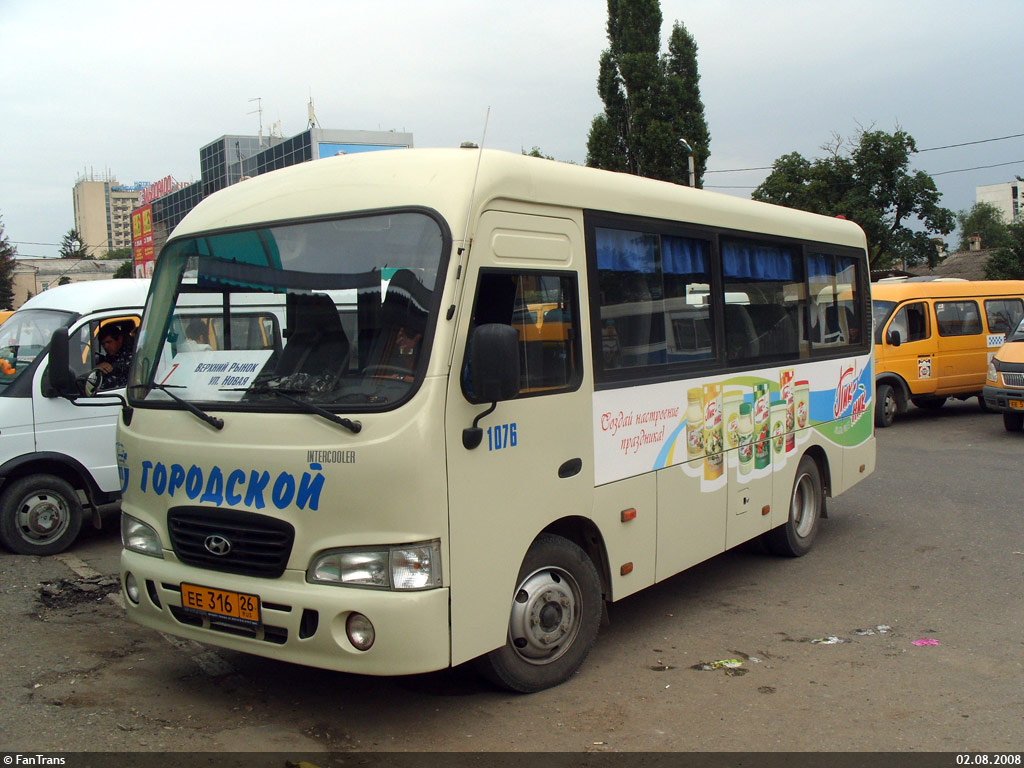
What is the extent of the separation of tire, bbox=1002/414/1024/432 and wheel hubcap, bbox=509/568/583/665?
12751 millimetres

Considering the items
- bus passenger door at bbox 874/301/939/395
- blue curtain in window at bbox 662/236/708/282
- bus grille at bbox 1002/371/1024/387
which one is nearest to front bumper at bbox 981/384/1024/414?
bus grille at bbox 1002/371/1024/387

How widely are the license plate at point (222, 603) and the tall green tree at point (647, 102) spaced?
3391 centimetres

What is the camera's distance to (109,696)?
4.68m

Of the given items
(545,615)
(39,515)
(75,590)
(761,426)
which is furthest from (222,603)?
(39,515)

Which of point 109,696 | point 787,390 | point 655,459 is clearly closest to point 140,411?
point 109,696

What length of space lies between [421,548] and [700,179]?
35072mm

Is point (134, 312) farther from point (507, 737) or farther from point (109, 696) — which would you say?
point (507, 737)

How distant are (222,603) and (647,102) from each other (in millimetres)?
35291

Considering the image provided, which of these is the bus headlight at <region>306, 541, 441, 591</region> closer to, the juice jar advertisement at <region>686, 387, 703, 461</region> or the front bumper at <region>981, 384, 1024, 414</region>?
the juice jar advertisement at <region>686, 387, 703, 461</region>

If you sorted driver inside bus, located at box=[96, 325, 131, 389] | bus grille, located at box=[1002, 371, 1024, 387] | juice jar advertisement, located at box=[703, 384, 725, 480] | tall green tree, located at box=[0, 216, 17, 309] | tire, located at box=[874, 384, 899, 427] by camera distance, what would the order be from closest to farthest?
juice jar advertisement, located at box=[703, 384, 725, 480] → driver inside bus, located at box=[96, 325, 131, 389] → bus grille, located at box=[1002, 371, 1024, 387] → tire, located at box=[874, 384, 899, 427] → tall green tree, located at box=[0, 216, 17, 309]

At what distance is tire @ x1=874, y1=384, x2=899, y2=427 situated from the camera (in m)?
16.4

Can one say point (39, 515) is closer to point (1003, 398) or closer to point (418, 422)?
point (418, 422)

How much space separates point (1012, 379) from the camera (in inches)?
569

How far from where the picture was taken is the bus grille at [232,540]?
4.11 meters
